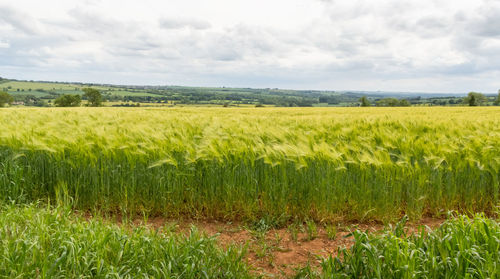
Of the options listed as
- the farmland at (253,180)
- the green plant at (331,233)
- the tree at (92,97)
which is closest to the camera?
the green plant at (331,233)

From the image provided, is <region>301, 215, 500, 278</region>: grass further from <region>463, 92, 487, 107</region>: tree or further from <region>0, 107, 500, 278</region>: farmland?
<region>463, 92, 487, 107</region>: tree

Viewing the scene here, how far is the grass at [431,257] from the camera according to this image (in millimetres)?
2066

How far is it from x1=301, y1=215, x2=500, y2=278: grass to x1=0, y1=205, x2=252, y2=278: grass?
2.50 ft

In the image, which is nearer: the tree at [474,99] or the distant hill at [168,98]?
the tree at [474,99]

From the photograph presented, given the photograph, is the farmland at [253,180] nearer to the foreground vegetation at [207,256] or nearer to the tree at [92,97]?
the foreground vegetation at [207,256]

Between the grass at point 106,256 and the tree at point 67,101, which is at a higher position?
the tree at point 67,101

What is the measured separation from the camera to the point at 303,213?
369 cm

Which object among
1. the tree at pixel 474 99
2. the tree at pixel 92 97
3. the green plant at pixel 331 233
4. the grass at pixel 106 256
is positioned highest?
the tree at pixel 474 99

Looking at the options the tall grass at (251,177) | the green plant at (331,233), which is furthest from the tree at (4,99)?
the green plant at (331,233)

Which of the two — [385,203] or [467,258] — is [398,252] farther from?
[385,203]

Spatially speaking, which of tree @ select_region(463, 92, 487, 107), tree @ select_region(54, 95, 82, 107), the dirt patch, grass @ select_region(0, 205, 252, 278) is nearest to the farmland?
the dirt patch

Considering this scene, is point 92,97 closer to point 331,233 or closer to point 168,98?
point 168,98

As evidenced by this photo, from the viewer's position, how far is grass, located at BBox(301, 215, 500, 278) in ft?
6.78

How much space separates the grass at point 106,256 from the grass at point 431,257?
2.50 ft
